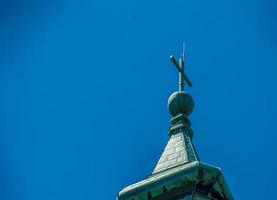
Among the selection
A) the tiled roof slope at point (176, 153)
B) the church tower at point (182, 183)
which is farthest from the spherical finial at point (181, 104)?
the church tower at point (182, 183)

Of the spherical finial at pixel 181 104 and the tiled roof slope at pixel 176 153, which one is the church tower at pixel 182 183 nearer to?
the tiled roof slope at pixel 176 153

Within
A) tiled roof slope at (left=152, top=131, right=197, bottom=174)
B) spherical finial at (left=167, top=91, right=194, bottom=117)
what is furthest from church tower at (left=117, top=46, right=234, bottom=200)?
spherical finial at (left=167, top=91, right=194, bottom=117)

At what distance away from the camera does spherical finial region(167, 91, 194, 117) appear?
31344 millimetres

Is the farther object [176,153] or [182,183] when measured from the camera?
[176,153]

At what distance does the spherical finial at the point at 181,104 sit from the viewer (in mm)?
31344

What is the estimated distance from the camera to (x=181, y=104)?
103 feet

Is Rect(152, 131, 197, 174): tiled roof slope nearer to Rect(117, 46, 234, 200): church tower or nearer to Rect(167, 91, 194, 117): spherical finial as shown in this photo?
Rect(117, 46, 234, 200): church tower

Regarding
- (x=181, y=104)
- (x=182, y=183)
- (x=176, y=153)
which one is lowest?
(x=182, y=183)

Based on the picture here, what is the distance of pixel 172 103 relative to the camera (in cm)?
3161

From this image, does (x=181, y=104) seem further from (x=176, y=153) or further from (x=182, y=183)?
(x=182, y=183)

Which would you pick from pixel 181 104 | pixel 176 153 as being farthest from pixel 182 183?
pixel 181 104

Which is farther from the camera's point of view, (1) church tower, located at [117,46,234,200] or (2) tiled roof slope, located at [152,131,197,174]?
(2) tiled roof slope, located at [152,131,197,174]

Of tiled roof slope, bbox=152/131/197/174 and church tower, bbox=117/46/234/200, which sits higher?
tiled roof slope, bbox=152/131/197/174

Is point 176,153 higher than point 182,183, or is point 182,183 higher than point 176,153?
point 176,153
